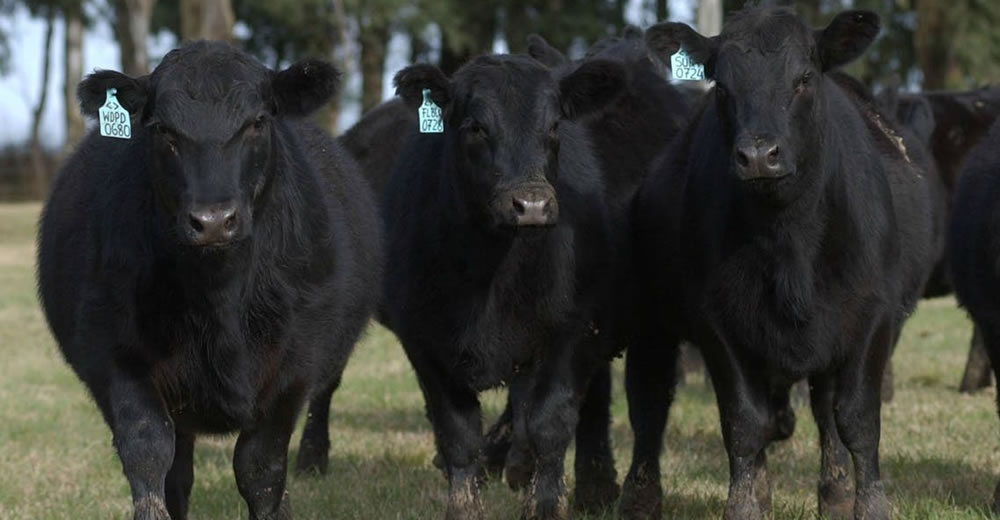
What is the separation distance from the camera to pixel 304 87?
18.9 feet

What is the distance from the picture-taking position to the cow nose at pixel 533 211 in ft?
19.0

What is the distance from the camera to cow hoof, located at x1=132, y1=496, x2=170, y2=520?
16.9 feet

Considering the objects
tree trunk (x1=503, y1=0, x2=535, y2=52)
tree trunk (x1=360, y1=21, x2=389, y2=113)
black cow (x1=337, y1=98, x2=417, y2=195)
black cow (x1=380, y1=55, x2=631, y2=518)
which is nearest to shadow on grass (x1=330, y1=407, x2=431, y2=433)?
black cow (x1=337, y1=98, x2=417, y2=195)

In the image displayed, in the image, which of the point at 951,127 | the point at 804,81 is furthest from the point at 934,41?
the point at 804,81

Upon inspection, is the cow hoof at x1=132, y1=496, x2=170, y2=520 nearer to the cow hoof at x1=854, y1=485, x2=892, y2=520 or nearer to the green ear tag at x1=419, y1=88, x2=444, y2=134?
the green ear tag at x1=419, y1=88, x2=444, y2=134

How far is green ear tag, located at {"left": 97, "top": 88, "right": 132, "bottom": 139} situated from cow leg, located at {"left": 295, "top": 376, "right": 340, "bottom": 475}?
292 centimetres

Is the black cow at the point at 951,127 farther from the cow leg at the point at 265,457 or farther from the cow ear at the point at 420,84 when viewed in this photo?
the cow leg at the point at 265,457

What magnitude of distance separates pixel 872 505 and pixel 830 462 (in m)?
0.52

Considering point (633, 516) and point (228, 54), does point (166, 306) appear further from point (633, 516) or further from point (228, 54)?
point (633, 516)

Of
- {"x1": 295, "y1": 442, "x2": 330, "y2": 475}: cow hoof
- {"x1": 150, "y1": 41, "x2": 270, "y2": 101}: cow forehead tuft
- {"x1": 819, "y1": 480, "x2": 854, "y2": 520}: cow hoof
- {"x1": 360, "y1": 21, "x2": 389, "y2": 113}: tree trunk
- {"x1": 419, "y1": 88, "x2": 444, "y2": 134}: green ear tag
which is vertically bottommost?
{"x1": 360, "y1": 21, "x2": 389, "y2": 113}: tree trunk

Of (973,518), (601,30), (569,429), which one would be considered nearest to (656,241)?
(569,429)

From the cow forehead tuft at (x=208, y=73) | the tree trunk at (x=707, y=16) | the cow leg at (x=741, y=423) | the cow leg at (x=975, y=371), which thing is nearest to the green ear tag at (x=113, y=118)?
the cow forehead tuft at (x=208, y=73)

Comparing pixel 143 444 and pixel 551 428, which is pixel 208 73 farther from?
pixel 551 428

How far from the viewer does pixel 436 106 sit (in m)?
6.54
